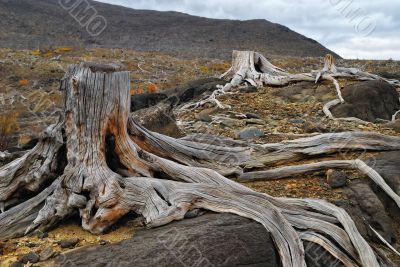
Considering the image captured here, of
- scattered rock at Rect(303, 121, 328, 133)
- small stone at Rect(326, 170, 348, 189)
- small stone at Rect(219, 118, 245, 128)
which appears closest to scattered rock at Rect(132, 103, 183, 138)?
small stone at Rect(219, 118, 245, 128)

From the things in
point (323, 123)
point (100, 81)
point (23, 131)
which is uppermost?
point (100, 81)

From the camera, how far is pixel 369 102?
9516 mm

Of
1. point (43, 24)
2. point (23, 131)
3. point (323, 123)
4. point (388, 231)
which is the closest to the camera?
point (388, 231)

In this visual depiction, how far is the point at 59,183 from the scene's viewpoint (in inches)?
185

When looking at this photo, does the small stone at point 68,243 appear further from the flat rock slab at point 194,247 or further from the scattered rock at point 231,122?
the scattered rock at point 231,122

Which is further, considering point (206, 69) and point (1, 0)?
point (1, 0)

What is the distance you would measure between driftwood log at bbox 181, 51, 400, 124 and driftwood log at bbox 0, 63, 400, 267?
477 centimetres

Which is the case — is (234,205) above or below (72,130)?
below

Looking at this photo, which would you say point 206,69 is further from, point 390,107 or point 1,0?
point 1,0

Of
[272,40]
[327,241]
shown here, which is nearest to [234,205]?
[327,241]

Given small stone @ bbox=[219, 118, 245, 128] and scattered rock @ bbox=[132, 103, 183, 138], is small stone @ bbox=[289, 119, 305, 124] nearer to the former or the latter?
small stone @ bbox=[219, 118, 245, 128]

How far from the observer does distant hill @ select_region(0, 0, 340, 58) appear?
57062mm

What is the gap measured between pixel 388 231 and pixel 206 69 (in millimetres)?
25247

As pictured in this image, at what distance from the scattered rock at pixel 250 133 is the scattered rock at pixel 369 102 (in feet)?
7.16
